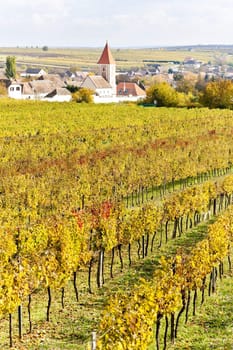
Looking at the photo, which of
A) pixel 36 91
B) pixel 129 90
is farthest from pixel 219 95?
pixel 129 90

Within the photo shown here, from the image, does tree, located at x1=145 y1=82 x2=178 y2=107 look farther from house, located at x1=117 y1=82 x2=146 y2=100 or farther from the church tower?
house, located at x1=117 y1=82 x2=146 y2=100

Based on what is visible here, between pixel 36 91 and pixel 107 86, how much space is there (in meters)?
15.0

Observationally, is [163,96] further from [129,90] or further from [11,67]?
[11,67]

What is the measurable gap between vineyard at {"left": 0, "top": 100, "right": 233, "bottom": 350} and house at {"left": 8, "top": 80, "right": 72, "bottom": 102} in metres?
47.1

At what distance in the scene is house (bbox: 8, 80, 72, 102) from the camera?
96.4 metres

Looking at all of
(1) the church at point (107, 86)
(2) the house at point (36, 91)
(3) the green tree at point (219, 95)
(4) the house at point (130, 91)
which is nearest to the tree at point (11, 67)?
(2) the house at point (36, 91)

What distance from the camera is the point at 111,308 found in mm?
10969

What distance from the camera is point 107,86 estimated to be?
109 meters

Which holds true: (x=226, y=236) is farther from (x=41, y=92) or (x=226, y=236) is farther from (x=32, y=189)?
(x=41, y=92)

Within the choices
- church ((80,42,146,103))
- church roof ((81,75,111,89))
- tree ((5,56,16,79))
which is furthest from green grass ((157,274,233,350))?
tree ((5,56,16,79))

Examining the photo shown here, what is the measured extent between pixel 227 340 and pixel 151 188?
1990 centimetres

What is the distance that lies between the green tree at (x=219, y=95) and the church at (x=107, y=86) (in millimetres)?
27239

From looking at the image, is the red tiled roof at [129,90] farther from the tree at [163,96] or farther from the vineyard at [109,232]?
the vineyard at [109,232]

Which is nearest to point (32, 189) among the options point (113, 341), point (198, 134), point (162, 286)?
point (162, 286)
